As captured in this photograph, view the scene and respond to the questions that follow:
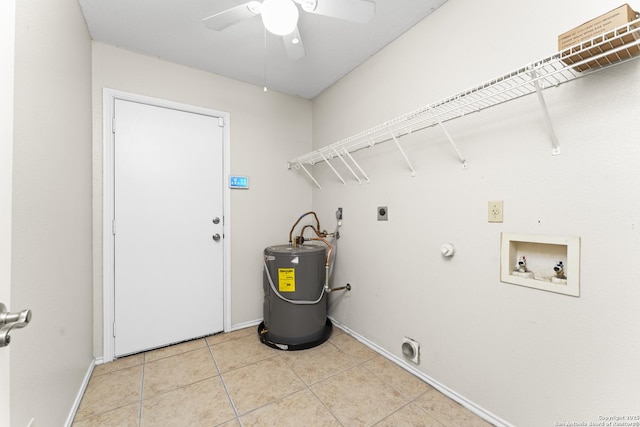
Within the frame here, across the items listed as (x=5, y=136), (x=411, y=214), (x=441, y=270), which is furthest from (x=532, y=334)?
(x=5, y=136)

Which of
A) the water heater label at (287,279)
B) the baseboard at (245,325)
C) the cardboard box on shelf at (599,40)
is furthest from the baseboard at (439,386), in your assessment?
the cardboard box on shelf at (599,40)

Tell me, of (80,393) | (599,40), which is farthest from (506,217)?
(80,393)

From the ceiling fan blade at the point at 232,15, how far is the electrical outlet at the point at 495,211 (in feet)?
5.39

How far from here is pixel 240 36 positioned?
1996mm

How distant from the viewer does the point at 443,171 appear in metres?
1.68

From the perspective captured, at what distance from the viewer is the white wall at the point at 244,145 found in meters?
2.06

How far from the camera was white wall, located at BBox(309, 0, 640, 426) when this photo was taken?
105 cm

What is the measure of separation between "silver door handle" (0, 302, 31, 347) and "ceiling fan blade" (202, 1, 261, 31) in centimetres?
154

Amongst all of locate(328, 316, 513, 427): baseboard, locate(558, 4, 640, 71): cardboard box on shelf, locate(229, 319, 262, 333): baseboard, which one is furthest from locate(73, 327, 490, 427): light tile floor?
locate(558, 4, 640, 71): cardboard box on shelf

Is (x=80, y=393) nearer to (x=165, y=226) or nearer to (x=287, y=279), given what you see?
(x=165, y=226)

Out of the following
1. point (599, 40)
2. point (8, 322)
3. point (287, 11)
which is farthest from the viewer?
point (287, 11)

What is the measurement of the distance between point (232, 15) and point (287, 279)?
1.87 m

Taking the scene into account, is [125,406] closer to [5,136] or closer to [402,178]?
[5,136]

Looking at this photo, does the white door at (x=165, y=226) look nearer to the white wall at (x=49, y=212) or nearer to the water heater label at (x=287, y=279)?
the white wall at (x=49, y=212)
